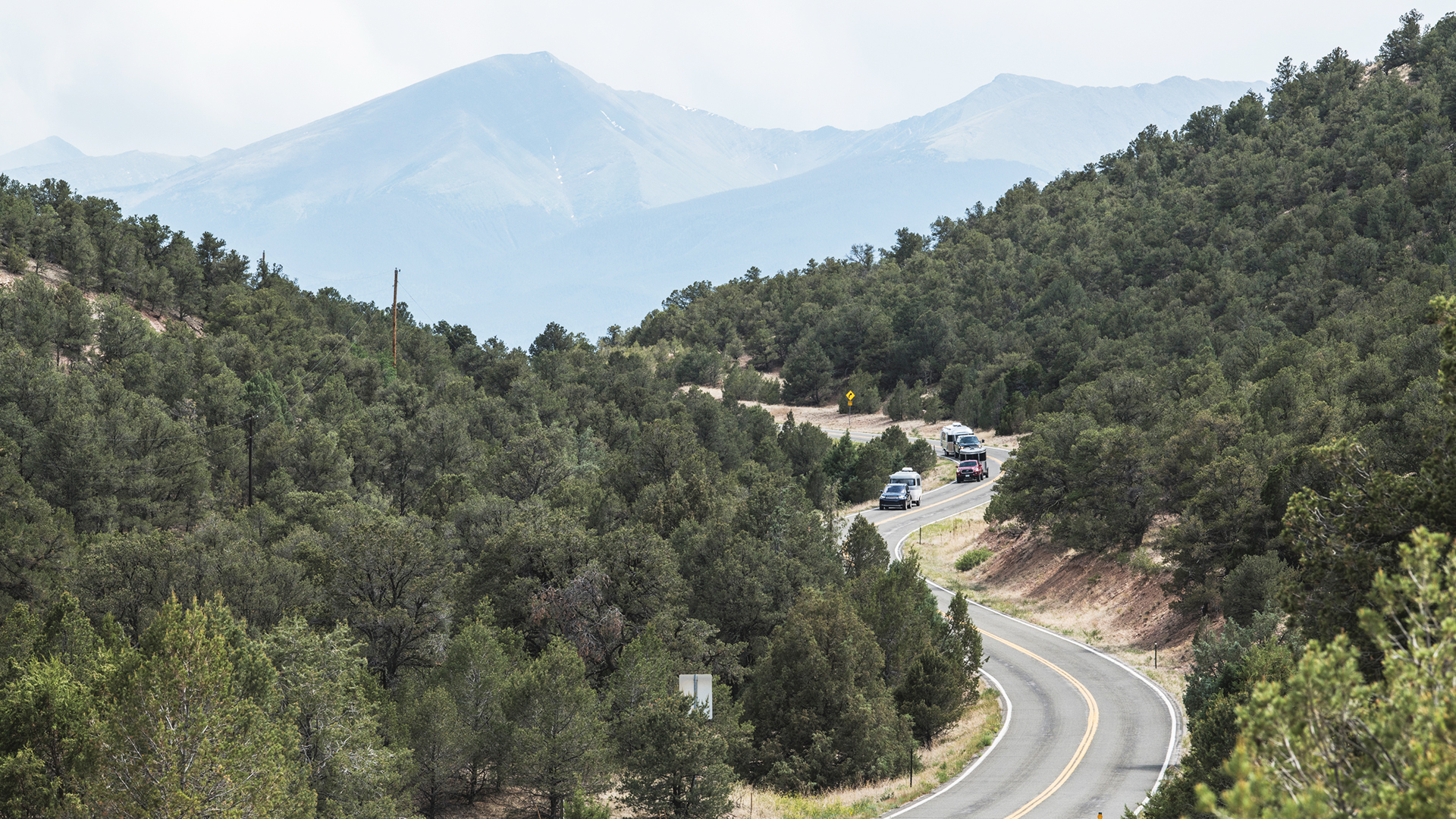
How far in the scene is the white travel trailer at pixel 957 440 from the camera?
75.1m

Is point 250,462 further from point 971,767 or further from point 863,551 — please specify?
point 971,767

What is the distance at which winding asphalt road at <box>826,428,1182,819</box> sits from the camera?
24.8 meters

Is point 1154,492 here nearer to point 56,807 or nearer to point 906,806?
point 906,806

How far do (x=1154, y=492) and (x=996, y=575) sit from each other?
9848 millimetres

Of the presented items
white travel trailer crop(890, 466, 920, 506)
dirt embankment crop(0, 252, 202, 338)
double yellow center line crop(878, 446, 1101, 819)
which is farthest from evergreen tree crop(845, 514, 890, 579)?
dirt embankment crop(0, 252, 202, 338)

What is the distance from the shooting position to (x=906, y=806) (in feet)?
84.0

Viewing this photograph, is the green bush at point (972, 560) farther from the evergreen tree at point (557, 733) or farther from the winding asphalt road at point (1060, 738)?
the evergreen tree at point (557, 733)

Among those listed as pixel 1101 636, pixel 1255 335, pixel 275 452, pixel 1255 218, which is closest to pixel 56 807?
pixel 1101 636

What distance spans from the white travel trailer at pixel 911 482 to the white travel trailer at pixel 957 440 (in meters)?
10.4

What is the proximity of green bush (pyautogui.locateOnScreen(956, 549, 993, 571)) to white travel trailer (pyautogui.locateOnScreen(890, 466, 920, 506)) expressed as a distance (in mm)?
10763

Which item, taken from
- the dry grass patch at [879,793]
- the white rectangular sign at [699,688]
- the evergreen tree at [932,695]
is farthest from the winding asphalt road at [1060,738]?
the white rectangular sign at [699,688]

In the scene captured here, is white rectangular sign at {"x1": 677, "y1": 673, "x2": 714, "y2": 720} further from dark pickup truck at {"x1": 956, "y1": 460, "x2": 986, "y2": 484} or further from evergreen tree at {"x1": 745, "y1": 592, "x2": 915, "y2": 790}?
dark pickup truck at {"x1": 956, "y1": 460, "x2": 986, "y2": 484}

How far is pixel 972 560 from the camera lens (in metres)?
53.8

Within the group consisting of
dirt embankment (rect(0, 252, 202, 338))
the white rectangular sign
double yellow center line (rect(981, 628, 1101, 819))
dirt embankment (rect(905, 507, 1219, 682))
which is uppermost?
dirt embankment (rect(0, 252, 202, 338))
